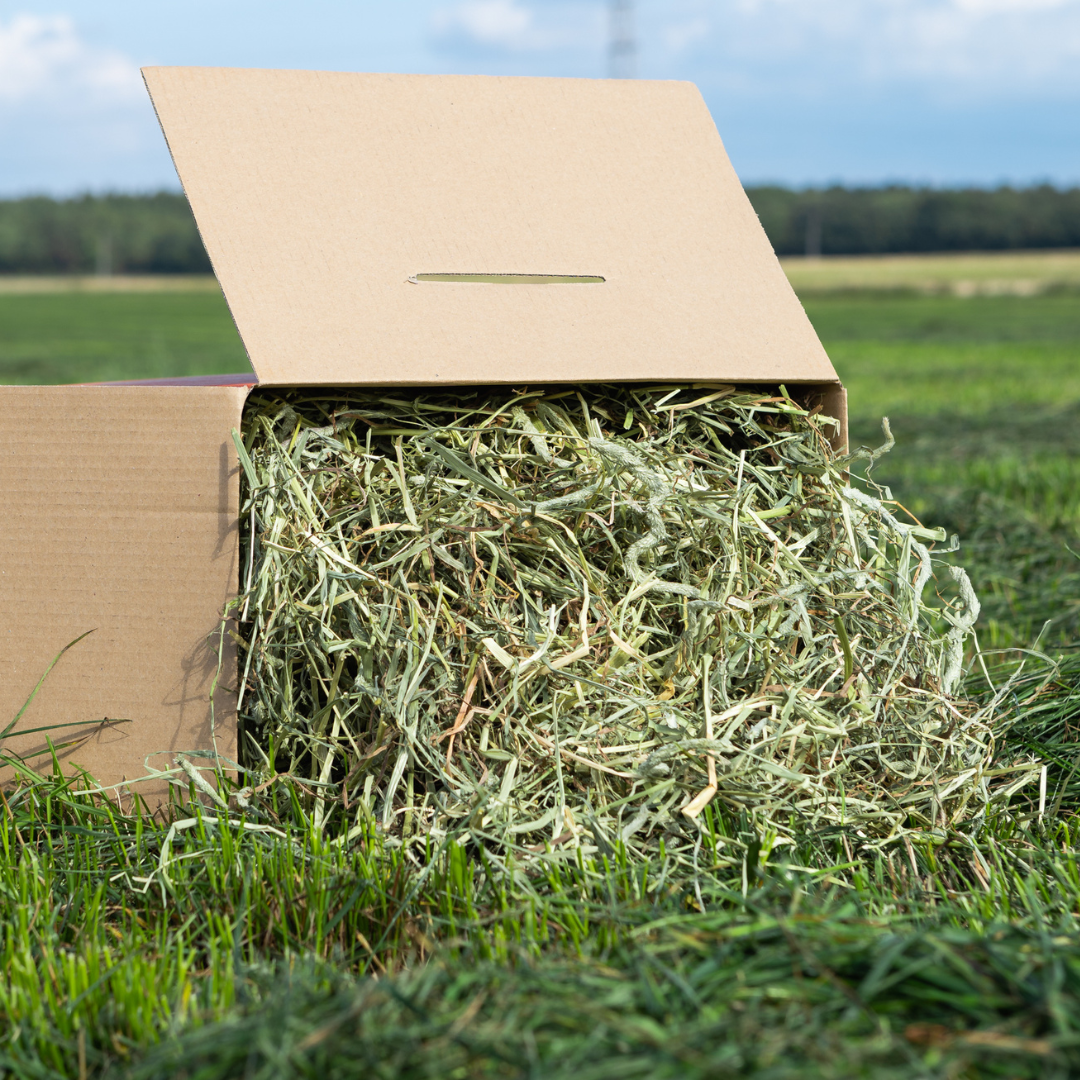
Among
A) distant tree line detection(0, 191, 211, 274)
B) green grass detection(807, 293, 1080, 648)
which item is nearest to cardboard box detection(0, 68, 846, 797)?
green grass detection(807, 293, 1080, 648)

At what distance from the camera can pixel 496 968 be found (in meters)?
1.10

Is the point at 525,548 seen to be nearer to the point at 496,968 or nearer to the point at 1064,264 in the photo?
the point at 496,968

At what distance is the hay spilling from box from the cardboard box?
0.36ft

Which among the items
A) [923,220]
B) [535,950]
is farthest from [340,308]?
[923,220]

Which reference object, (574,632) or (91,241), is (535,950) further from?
(91,241)

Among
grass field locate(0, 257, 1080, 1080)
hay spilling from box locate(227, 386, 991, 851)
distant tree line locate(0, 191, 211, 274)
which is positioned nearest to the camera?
grass field locate(0, 257, 1080, 1080)

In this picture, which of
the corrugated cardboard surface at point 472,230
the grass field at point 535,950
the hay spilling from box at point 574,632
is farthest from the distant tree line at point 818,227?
the grass field at point 535,950

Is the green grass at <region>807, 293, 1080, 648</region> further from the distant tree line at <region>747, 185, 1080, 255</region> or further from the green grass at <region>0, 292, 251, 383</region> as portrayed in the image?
the distant tree line at <region>747, 185, 1080, 255</region>

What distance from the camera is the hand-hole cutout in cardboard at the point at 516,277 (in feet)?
6.45

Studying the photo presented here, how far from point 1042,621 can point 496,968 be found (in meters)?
2.29

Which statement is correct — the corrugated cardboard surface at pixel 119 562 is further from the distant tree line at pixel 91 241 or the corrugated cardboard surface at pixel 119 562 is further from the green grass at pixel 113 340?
the distant tree line at pixel 91 241

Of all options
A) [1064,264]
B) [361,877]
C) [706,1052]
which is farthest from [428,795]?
[1064,264]

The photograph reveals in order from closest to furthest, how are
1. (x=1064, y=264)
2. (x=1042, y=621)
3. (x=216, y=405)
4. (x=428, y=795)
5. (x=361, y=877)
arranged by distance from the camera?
1. (x=361, y=877)
2. (x=428, y=795)
3. (x=216, y=405)
4. (x=1042, y=621)
5. (x=1064, y=264)

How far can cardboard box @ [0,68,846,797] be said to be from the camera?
1732 mm
